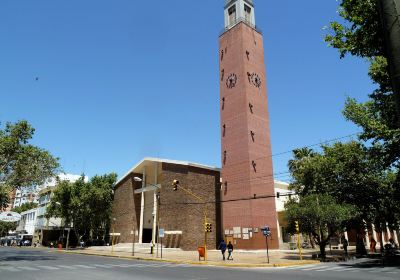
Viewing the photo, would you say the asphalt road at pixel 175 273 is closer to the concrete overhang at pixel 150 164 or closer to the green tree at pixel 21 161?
the green tree at pixel 21 161

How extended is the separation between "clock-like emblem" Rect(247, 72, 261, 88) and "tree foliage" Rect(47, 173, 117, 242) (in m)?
31.1

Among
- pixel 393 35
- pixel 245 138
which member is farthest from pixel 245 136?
pixel 393 35

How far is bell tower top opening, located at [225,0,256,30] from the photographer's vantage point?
50438mm

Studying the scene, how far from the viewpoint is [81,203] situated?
55.3 meters

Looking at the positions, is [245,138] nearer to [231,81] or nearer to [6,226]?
[231,81]

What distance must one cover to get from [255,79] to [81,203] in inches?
1340

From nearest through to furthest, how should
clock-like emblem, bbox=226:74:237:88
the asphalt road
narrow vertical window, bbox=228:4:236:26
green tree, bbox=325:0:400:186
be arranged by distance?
1. green tree, bbox=325:0:400:186
2. the asphalt road
3. clock-like emblem, bbox=226:74:237:88
4. narrow vertical window, bbox=228:4:236:26

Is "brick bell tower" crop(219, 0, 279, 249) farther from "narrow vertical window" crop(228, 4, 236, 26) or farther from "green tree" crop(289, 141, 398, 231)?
"green tree" crop(289, 141, 398, 231)

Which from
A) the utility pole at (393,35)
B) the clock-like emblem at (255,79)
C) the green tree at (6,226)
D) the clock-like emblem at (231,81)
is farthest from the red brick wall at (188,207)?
the green tree at (6,226)

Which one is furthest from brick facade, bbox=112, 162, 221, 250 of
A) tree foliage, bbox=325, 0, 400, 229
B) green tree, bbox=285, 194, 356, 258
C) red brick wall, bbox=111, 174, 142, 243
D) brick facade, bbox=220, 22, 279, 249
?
tree foliage, bbox=325, 0, 400, 229

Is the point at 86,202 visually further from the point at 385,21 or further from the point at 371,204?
the point at 385,21

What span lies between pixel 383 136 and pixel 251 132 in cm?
2250

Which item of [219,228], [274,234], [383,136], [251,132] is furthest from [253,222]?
[383,136]

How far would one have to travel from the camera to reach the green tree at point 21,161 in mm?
29188
